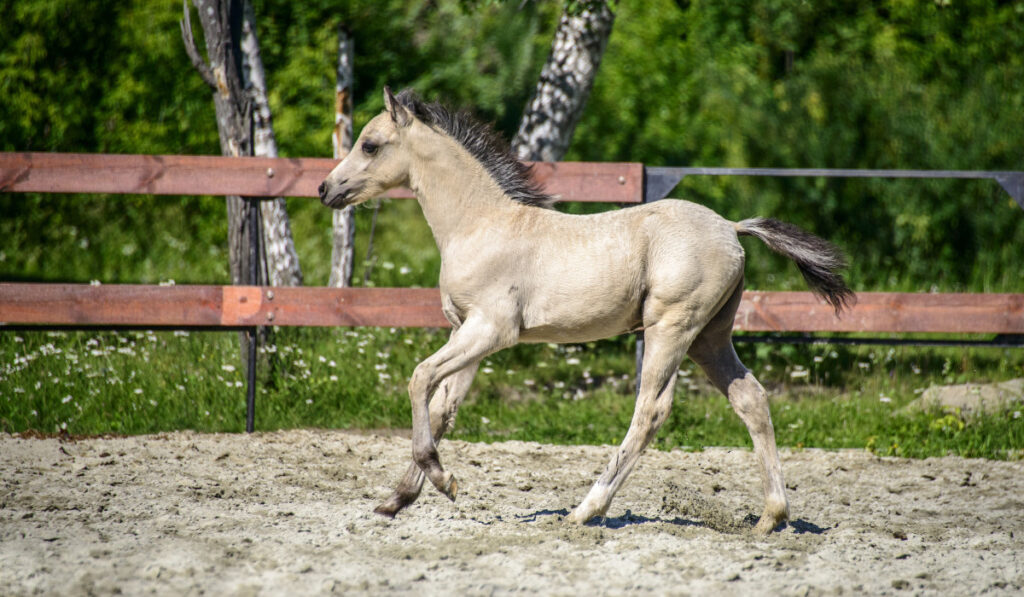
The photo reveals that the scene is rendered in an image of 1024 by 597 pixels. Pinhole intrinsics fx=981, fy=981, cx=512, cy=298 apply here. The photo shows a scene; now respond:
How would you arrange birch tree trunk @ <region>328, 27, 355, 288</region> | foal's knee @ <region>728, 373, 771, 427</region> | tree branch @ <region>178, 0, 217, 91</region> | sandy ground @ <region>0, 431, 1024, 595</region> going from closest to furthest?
1. sandy ground @ <region>0, 431, 1024, 595</region>
2. foal's knee @ <region>728, 373, 771, 427</region>
3. tree branch @ <region>178, 0, 217, 91</region>
4. birch tree trunk @ <region>328, 27, 355, 288</region>

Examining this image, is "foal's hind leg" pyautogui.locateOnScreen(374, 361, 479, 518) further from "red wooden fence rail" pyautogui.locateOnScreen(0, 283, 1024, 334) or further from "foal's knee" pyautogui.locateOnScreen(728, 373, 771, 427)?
"red wooden fence rail" pyautogui.locateOnScreen(0, 283, 1024, 334)

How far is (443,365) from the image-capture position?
415 cm

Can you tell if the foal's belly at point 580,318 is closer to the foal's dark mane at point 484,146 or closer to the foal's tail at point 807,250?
the foal's dark mane at point 484,146

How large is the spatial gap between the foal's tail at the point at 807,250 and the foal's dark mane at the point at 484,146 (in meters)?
1.02

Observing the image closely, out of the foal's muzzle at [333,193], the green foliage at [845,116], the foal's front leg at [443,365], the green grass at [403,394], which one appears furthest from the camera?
the green foliage at [845,116]

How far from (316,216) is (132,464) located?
6.55 meters

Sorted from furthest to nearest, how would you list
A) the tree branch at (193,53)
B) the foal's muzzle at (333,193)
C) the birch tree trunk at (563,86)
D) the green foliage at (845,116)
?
the green foliage at (845,116), the birch tree trunk at (563,86), the tree branch at (193,53), the foal's muzzle at (333,193)

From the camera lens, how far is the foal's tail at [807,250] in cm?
451

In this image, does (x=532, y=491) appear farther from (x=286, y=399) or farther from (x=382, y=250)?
(x=382, y=250)

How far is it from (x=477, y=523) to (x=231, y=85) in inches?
152

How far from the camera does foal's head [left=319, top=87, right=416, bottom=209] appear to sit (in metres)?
4.53

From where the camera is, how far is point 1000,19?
38.1ft

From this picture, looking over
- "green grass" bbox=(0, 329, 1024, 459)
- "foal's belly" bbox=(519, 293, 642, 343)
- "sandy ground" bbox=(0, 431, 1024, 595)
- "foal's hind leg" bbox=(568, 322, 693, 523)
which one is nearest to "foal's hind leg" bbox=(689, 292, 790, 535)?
"sandy ground" bbox=(0, 431, 1024, 595)

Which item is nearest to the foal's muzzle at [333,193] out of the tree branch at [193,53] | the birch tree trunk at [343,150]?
the tree branch at [193,53]
